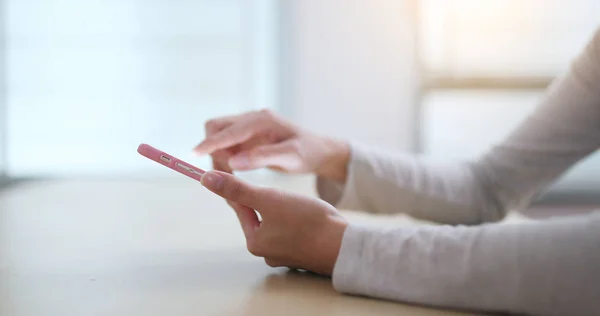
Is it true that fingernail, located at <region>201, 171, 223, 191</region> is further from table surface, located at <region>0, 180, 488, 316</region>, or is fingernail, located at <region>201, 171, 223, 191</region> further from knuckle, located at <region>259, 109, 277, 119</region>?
knuckle, located at <region>259, 109, 277, 119</region>

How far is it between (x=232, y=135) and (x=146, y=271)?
8.8 inches

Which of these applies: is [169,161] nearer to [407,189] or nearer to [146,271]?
[146,271]

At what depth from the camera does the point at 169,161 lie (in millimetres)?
522

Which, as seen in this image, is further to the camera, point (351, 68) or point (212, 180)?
point (351, 68)

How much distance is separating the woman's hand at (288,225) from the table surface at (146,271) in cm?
3

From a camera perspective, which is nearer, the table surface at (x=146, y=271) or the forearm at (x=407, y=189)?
the table surface at (x=146, y=271)

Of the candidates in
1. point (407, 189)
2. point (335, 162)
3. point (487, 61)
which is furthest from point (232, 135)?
point (487, 61)

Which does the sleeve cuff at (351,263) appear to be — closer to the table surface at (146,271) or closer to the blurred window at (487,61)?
the table surface at (146,271)

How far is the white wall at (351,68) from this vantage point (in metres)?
2.03

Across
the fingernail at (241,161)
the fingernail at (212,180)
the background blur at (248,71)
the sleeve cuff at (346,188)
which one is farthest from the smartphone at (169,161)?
the background blur at (248,71)

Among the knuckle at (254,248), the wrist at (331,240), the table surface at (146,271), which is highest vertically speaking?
the wrist at (331,240)

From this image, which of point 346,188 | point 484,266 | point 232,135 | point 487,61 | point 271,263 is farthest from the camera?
point 487,61

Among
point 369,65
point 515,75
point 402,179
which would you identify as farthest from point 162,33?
point 402,179

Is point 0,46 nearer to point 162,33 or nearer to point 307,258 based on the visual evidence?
point 162,33
